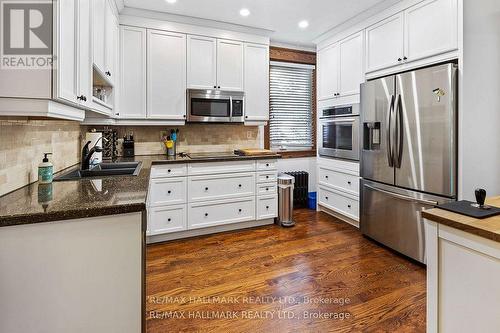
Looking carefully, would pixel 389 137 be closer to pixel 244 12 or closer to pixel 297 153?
pixel 297 153

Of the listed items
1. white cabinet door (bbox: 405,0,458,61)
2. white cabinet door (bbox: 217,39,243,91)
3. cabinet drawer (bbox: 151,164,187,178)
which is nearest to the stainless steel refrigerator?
white cabinet door (bbox: 405,0,458,61)

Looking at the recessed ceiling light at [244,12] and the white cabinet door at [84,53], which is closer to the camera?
the white cabinet door at [84,53]

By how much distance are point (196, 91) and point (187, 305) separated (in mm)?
2387

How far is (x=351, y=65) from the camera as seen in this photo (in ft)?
11.5

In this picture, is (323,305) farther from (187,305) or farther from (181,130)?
(181,130)

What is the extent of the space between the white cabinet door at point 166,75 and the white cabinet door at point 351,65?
2029 millimetres

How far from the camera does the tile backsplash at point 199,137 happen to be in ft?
11.7

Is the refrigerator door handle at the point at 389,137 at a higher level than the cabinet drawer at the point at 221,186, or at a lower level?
higher

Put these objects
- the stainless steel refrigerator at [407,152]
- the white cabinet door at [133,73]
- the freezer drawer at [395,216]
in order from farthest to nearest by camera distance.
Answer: the white cabinet door at [133,73]
the freezer drawer at [395,216]
the stainless steel refrigerator at [407,152]

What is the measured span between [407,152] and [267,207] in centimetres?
175

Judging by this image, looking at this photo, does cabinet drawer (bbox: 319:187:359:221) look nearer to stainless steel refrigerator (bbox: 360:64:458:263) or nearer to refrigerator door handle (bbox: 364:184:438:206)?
stainless steel refrigerator (bbox: 360:64:458:263)

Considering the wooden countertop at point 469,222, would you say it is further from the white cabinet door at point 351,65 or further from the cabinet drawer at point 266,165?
the white cabinet door at point 351,65

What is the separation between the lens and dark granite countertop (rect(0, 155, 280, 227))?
109cm
